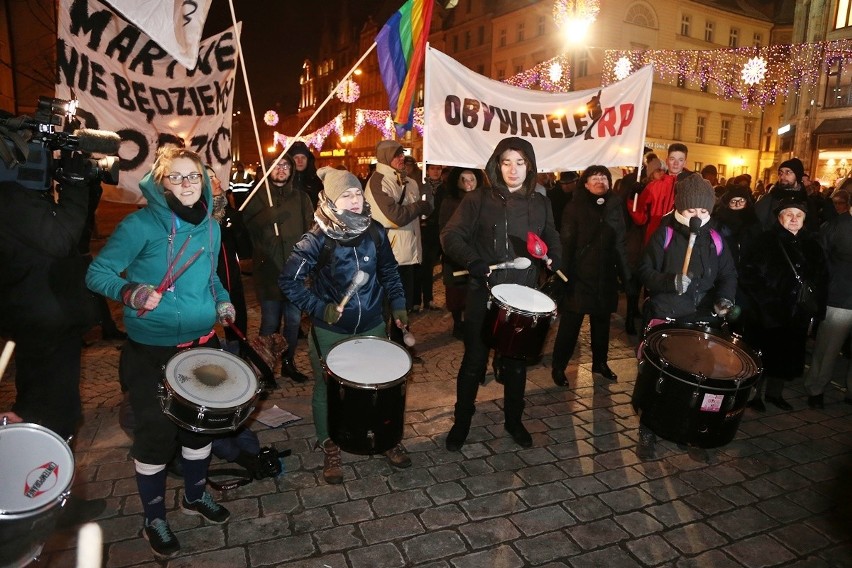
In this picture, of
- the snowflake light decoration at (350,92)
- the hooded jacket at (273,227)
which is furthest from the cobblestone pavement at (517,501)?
the snowflake light decoration at (350,92)

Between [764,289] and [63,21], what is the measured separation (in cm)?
662

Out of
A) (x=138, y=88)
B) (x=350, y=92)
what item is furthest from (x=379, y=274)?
(x=350, y=92)

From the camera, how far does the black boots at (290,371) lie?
19.3ft

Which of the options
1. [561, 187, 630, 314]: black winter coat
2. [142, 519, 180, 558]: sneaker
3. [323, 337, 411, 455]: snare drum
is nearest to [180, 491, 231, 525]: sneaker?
[142, 519, 180, 558]: sneaker

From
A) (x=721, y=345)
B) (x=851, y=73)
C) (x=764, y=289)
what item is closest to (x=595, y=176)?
(x=764, y=289)

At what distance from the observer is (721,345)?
13.1 feet

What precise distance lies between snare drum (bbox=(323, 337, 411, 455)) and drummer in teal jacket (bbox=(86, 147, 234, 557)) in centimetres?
81

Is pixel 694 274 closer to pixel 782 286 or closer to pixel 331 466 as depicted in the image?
pixel 782 286

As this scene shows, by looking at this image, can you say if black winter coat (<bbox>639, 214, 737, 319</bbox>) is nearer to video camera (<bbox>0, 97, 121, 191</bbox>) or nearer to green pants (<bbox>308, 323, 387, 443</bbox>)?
green pants (<bbox>308, 323, 387, 443</bbox>)

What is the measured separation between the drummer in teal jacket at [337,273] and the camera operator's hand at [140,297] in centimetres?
96

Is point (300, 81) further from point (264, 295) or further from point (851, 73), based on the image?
point (264, 295)

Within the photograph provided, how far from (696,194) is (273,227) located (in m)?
4.02

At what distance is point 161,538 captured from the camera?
3129mm

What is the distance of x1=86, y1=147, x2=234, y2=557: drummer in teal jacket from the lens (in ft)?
10.0
